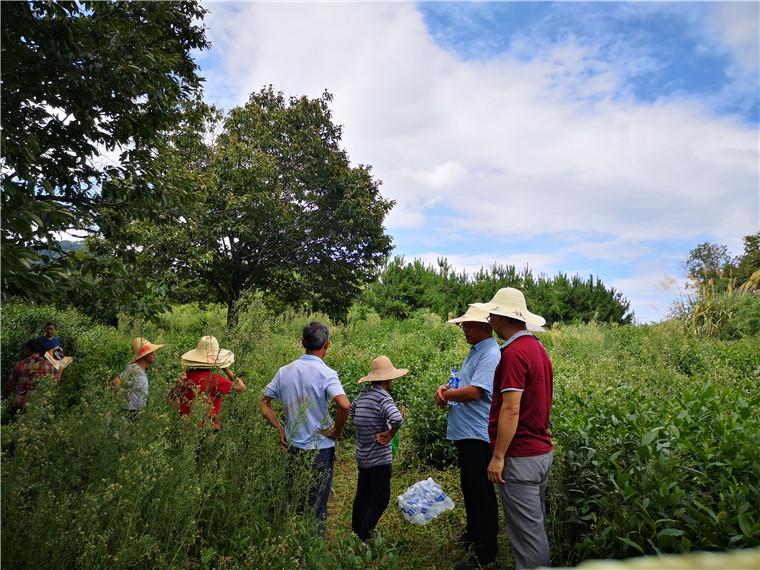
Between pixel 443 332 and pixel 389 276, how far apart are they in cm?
1006

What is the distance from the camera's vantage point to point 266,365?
5.04 meters

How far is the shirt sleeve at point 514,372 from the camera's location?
332 centimetres

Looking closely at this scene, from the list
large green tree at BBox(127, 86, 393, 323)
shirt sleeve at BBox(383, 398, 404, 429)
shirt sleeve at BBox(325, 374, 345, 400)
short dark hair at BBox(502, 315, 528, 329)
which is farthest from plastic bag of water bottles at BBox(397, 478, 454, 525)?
large green tree at BBox(127, 86, 393, 323)

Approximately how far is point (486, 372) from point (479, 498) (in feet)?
3.14

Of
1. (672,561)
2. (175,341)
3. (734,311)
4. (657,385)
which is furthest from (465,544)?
(734,311)

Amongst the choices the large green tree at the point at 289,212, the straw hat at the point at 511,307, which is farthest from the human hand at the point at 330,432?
the large green tree at the point at 289,212

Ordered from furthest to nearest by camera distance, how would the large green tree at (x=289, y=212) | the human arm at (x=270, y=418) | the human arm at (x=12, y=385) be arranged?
the large green tree at (x=289, y=212) → the human arm at (x=12, y=385) → the human arm at (x=270, y=418)

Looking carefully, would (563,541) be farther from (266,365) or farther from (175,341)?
(175,341)

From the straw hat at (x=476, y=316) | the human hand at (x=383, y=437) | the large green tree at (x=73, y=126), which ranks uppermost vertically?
the large green tree at (x=73, y=126)

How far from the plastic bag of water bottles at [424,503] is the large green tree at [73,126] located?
3062mm

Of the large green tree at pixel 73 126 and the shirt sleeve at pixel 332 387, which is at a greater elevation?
the large green tree at pixel 73 126

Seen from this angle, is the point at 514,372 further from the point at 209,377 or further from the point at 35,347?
the point at 35,347

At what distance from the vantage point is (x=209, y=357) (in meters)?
4.43

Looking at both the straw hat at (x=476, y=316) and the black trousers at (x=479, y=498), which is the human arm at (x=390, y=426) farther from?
the straw hat at (x=476, y=316)
